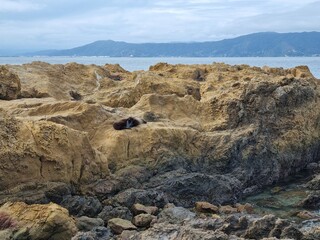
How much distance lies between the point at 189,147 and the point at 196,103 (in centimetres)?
465

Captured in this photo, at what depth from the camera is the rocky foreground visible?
1570 centimetres

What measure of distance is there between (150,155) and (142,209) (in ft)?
12.9

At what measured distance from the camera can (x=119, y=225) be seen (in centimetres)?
1781

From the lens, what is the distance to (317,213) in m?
22.3

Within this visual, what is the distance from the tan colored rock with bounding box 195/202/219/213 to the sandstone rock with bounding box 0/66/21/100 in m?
12.2

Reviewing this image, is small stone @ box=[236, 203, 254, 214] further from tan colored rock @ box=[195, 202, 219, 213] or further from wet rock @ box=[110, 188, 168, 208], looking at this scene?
wet rock @ box=[110, 188, 168, 208]

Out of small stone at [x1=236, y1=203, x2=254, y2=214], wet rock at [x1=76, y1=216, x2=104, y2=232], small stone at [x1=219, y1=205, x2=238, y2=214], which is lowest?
small stone at [x1=236, y1=203, x2=254, y2=214]

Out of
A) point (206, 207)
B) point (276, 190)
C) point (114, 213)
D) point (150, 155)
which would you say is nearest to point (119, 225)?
point (114, 213)

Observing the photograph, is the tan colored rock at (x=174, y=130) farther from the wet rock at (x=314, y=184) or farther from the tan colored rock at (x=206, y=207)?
the wet rock at (x=314, y=184)

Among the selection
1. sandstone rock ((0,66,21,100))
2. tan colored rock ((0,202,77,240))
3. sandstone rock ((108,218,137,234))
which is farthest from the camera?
sandstone rock ((0,66,21,100))

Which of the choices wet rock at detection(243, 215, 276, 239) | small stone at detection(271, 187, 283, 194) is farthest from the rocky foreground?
small stone at detection(271, 187, 283, 194)

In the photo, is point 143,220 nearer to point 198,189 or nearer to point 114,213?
point 114,213

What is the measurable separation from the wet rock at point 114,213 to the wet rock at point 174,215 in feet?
4.20

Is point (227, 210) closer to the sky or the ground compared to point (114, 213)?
closer to the ground
